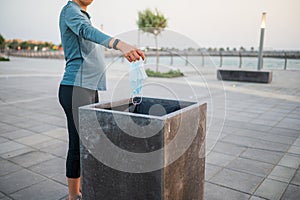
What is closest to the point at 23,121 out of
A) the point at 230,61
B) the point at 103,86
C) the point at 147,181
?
the point at 103,86

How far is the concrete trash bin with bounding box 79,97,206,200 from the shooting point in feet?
4.85

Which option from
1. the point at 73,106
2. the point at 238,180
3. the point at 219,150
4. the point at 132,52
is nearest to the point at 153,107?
the point at 73,106

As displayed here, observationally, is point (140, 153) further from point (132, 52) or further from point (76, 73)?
point (76, 73)

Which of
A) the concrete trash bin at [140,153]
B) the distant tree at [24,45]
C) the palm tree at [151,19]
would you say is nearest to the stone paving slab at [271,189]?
the concrete trash bin at [140,153]

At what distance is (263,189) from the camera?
2.44 metres

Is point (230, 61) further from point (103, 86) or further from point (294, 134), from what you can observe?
point (103, 86)

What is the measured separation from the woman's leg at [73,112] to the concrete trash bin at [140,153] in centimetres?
21

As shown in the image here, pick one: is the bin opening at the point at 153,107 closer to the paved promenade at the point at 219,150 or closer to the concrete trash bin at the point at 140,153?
the concrete trash bin at the point at 140,153

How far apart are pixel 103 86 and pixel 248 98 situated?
5816 mm

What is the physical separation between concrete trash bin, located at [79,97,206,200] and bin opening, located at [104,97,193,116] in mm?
270

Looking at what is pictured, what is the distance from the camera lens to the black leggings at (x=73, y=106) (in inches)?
77.1

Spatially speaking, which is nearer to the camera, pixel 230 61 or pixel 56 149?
pixel 56 149

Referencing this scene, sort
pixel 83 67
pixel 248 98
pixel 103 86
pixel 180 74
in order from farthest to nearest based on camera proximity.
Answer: pixel 180 74
pixel 248 98
pixel 103 86
pixel 83 67

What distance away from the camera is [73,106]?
6.46 feet
